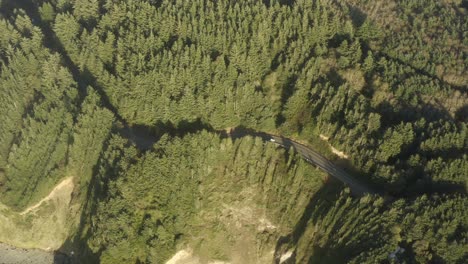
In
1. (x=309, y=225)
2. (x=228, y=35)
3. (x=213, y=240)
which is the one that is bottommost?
(x=213, y=240)

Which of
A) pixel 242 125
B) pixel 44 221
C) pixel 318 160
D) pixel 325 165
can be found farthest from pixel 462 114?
pixel 44 221

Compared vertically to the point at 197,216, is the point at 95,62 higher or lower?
higher

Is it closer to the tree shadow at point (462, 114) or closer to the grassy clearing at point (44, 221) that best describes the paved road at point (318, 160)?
the tree shadow at point (462, 114)

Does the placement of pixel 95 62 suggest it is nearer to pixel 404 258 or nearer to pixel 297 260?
pixel 297 260

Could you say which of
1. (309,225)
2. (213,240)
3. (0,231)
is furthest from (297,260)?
(0,231)

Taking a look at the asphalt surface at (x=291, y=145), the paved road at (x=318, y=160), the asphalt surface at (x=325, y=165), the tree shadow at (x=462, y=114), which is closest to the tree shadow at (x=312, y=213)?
the asphalt surface at (x=325, y=165)

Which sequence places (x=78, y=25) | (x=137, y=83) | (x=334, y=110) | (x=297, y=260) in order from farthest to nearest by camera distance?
1. (x=78, y=25)
2. (x=137, y=83)
3. (x=334, y=110)
4. (x=297, y=260)

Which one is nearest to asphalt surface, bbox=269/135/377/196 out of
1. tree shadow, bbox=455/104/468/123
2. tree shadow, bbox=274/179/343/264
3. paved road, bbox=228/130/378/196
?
paved road, bbox=228/130/378/196

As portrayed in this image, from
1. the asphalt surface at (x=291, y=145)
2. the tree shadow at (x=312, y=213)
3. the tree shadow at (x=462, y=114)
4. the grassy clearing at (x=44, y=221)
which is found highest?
the tree shadow at (x=462, y=114)
